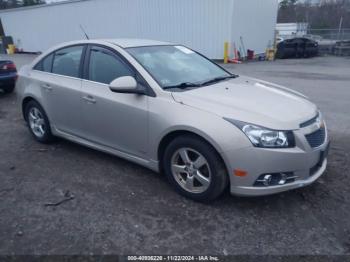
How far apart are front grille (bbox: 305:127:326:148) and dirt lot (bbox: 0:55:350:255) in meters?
0.63

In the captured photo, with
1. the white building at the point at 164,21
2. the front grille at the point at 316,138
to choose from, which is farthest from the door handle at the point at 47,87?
the white building at the point at 164,21

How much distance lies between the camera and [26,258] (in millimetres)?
2598

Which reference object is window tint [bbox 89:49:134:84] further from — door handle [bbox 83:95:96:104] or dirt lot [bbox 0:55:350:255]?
dirt lot [bbox 0:55:350:255]

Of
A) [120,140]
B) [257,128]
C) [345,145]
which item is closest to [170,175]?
[120,140]

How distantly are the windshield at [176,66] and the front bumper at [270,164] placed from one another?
1.13 meters

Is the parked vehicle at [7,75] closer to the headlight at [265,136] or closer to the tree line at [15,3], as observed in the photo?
the headlight at [265,136]

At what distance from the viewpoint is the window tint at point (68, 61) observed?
13.9 ft

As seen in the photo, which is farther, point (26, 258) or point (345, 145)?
point (345, 145)

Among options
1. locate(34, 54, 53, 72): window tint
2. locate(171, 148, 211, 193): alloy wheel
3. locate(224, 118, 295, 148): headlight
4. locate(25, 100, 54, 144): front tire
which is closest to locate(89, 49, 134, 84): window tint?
locate(34, 54, 53, 72): window tint

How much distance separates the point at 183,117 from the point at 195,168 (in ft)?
1.76

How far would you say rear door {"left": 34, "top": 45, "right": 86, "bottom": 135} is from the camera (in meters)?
4.17

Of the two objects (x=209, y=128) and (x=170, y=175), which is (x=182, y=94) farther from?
(x=170, y=175)

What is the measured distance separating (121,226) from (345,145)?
11.9 ft

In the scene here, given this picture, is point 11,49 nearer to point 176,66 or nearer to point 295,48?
point 295,48
